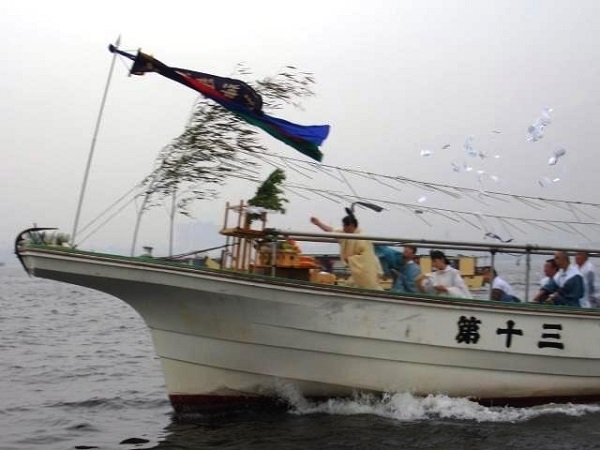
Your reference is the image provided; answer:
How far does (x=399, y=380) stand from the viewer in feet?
28.6

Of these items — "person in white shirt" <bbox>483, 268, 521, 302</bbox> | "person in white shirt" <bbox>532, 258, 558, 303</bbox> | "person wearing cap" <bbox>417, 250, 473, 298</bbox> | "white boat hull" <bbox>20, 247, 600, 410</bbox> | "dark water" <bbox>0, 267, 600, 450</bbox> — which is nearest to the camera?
"dark water" <bbox>0, 267, 600, 450</bbox>

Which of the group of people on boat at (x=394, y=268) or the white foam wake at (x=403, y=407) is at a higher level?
the group of people on boat at (x=394, y=268)

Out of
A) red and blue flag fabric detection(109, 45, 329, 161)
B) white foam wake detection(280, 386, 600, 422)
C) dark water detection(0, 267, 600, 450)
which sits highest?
red and blue flag fabric detection(109, 45, 329, 161)

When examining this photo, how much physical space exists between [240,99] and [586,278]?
483 cm

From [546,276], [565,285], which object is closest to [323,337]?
[565,285]

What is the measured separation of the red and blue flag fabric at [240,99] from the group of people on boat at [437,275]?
0.97 meters

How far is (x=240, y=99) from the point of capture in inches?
348

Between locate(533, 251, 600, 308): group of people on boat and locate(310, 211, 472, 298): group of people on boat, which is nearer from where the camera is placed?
locate(310, 211, 472, 298): group of people on boat

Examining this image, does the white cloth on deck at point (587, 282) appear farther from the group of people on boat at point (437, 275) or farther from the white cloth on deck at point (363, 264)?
the white cloth on deck at point (363, 264)

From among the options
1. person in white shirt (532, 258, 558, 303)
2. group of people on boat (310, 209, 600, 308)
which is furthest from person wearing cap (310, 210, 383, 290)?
person in white shirt (532, 258, 558, 303)

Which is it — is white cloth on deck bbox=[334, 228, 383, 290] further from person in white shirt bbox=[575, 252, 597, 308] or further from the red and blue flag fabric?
person in white shirt bbox=[575, 252, 597, 308]

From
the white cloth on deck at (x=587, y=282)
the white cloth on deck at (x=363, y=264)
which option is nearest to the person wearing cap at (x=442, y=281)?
the white cloth on deck at (x=363, y=264)

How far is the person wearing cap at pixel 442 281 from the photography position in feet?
29.5

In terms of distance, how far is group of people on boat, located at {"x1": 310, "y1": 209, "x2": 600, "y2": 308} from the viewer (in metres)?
8.73
